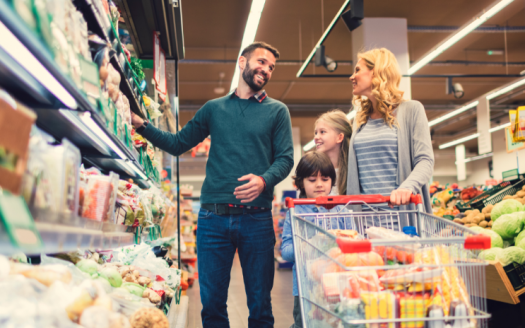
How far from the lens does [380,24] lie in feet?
24.4

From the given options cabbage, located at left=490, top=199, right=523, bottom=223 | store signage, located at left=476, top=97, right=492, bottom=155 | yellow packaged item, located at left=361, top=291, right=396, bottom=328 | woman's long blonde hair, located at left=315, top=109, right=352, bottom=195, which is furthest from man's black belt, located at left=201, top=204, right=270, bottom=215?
store signage, located at left=476, top=97, right=492, bottom=155

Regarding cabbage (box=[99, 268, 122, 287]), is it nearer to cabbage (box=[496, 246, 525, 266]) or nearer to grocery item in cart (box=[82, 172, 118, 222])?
grocery item in cart (box=[82, 172, 118, 222])

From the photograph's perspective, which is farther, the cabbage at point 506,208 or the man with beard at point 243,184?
the cabbage at point 506,208

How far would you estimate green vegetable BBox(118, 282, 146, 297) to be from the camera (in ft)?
5.50

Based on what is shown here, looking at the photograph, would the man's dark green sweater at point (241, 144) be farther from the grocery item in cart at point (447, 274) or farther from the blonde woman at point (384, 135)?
the grocery item in cart at point (447, 274)

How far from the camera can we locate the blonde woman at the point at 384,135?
2066 millimetres

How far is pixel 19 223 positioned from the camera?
741 mm

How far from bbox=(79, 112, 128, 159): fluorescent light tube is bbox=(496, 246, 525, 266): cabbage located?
9.02 feet

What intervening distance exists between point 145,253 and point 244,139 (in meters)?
0.82

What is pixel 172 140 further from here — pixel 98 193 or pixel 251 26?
pixel 251 26

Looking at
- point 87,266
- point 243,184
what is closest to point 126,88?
point 243,184

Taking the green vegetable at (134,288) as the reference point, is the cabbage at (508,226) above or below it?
above

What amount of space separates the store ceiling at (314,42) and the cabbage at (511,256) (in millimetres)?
5264

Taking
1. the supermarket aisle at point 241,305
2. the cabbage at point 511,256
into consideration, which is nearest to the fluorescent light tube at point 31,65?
the cabbage at point 511,256
